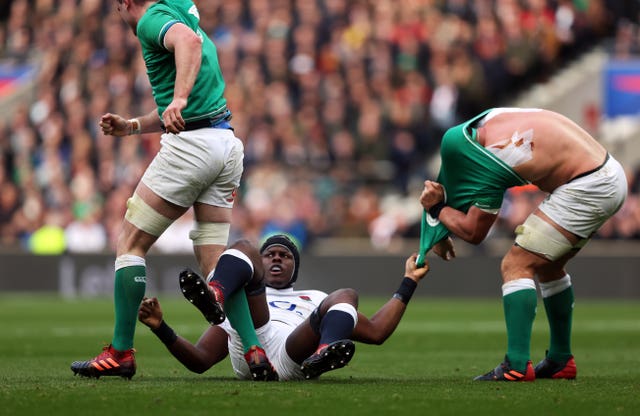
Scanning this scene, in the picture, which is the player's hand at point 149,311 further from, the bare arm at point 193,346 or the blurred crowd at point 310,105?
the blurred crowd at point 310,105

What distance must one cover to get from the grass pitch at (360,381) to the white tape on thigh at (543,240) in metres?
0.82

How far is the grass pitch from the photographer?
624cm

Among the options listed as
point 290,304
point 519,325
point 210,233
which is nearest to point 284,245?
point 290,304

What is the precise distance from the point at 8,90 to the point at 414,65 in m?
8.53

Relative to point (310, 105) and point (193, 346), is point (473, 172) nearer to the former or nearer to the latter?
point (193, 346)

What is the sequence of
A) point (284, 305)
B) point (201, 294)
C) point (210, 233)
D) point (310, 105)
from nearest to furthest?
point (201, 294) → point (210, 233) → point (284, 305) → point (310, 105)

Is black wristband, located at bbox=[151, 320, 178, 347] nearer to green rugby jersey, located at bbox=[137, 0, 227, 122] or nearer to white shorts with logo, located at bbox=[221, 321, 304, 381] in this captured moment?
white shorts with logo, located at bbox=[221, 321, 304, 381]

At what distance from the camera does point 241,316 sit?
759 cm

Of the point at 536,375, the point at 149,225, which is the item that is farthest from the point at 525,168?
the point at 149,225

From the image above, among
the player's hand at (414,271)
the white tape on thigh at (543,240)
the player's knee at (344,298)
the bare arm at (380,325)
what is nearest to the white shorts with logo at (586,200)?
the white tape on thigh at (543,240)

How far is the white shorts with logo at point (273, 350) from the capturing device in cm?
771

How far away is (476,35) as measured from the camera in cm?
2397

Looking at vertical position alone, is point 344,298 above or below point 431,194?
below

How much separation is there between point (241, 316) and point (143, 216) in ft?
2.78
